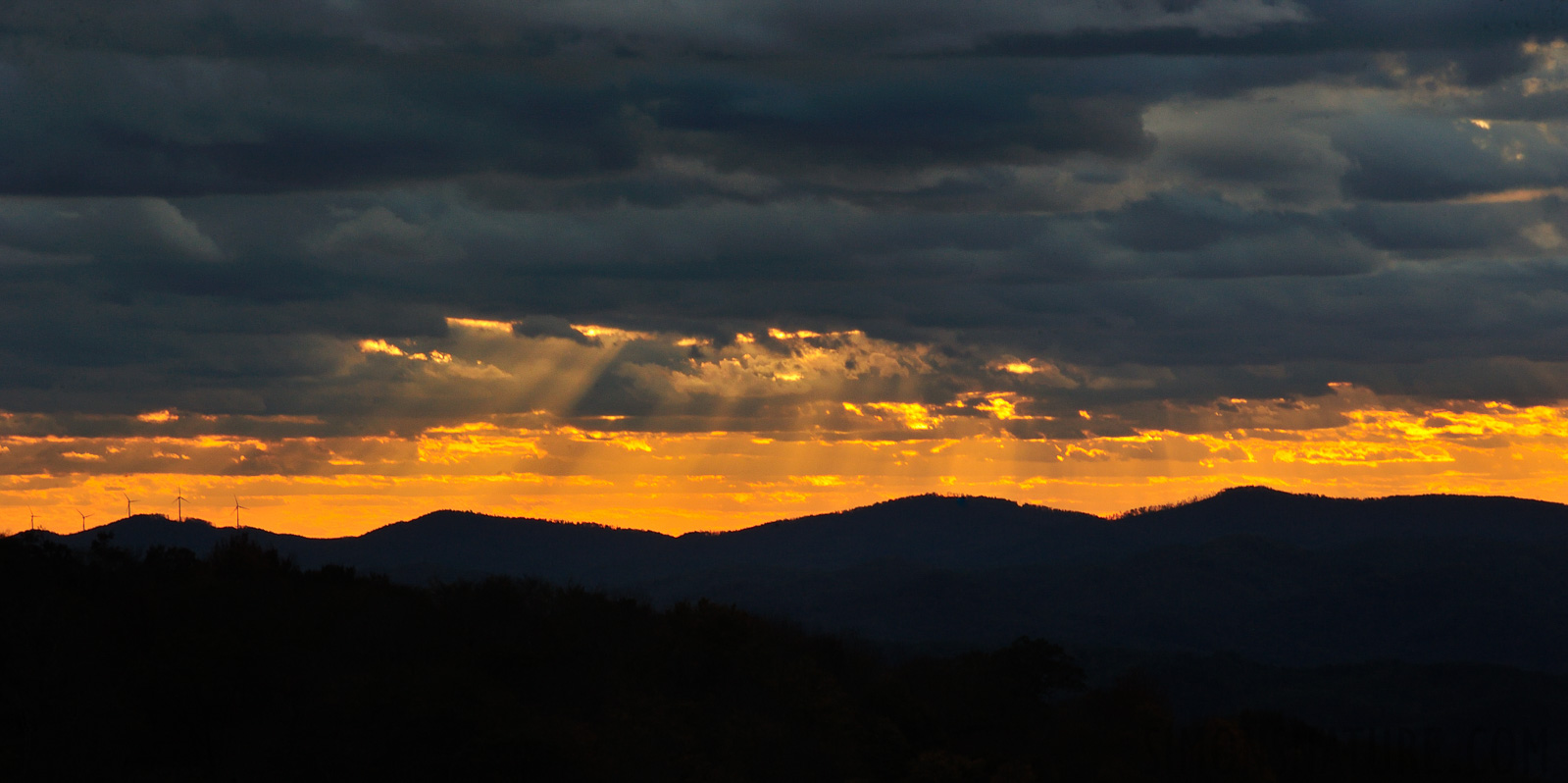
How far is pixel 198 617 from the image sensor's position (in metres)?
130

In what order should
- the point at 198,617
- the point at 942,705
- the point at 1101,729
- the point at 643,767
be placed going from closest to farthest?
1. the point at 643,767
2. the point at 198,617
3. the point at 1101,729
4. the point at 942,705

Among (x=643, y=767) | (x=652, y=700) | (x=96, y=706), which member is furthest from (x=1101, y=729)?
(x=96, y=706)

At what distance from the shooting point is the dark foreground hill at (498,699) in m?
105

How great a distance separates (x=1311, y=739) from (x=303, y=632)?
10082 cm

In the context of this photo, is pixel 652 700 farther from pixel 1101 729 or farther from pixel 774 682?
pixel 1101 729

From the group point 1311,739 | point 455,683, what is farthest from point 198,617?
point 1311,739

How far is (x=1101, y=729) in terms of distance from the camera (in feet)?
534

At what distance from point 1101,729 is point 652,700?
50580 mm

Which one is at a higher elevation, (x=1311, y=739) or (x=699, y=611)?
(x=699, y=611)

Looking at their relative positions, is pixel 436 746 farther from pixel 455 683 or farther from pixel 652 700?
pixel 652 700

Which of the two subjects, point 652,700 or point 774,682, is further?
point 774,682

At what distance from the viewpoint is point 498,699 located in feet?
375

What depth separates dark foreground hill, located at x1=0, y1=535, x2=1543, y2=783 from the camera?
105 m

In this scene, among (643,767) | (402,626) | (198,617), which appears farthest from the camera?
(402,626)
